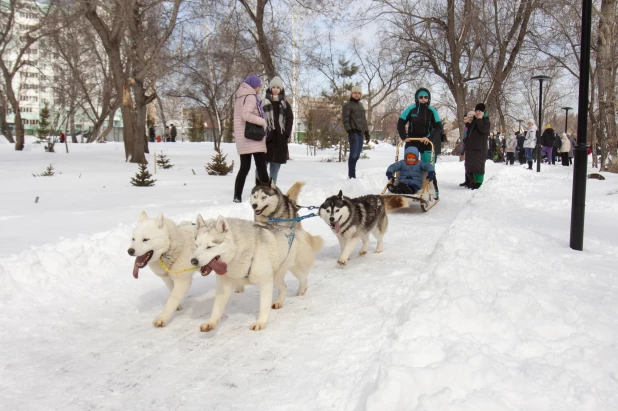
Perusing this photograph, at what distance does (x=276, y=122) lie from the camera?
804 cm

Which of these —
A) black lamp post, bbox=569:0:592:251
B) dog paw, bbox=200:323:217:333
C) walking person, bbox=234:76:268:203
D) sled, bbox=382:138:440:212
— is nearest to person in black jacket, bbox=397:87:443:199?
sled, bbox=382:138:440:212

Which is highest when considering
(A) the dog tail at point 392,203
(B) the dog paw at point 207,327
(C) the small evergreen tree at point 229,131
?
(C) the small evergreen tree at point 229,131

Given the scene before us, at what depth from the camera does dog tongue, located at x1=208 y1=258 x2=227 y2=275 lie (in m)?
3.16

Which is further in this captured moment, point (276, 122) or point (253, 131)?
point (276, 122)

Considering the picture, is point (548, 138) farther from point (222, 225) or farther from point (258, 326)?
point (222, 225)

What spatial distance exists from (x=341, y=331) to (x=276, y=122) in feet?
17.4

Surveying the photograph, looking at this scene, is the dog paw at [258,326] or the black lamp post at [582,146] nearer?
the dog paw at [258,326]

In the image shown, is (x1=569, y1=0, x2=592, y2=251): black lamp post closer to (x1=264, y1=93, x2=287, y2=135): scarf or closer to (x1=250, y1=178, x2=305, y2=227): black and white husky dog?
(x1=250, y1=178, x2=305, y2=227): black and white husky dog

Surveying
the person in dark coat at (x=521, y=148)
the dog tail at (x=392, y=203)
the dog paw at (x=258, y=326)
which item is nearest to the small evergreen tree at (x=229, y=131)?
the person in dark coat at (x=521, y=148)

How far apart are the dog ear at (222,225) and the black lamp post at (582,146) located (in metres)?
3.82

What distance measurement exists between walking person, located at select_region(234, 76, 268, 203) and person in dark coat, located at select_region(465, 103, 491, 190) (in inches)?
251

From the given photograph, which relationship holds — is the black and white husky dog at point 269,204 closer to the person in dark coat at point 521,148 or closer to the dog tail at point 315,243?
the dog tail at point 315,243

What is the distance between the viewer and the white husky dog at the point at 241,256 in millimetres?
3197

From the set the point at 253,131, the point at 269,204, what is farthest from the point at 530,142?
the point at 269,204
